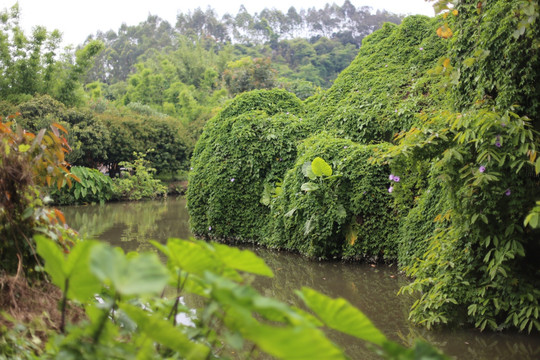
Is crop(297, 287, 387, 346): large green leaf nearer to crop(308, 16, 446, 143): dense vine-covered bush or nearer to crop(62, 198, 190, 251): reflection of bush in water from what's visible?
crop(308, 16, 446, 143): dense vine-covered bush

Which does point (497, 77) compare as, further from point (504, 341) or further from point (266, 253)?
point (266, 253)

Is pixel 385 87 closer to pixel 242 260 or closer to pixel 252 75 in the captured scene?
pixel 242 260

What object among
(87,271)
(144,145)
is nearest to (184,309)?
(87,271)

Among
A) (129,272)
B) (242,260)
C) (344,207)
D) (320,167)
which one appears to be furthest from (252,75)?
(129,272)

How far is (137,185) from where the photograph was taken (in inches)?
728

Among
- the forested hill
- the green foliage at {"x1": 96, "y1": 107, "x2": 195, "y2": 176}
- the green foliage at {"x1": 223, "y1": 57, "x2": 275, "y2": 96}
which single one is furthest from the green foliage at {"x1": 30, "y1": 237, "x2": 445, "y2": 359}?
the forested hill

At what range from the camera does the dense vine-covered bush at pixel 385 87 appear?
709cm

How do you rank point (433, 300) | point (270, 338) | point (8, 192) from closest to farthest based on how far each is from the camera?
point (270, 338)
point (8, 192)
point (433, 300)

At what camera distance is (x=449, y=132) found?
12.6ft

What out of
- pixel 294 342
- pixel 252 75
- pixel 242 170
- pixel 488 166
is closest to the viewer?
pixel 294 342

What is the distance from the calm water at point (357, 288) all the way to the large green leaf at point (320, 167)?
54.5 inches

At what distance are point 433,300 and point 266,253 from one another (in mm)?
4022

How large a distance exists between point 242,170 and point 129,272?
25.3 ft

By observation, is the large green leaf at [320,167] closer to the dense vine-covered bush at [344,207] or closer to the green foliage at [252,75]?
the dense vine-covered bush at [344,207]
